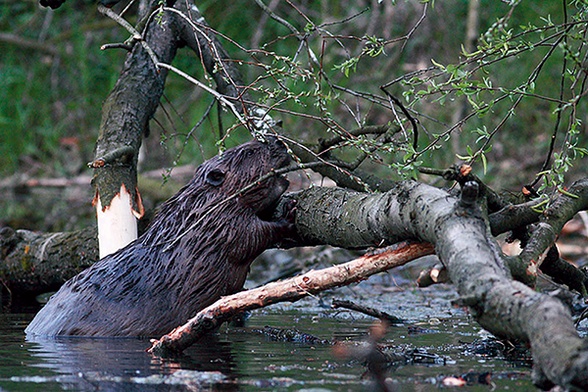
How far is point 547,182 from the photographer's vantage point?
2850 mm

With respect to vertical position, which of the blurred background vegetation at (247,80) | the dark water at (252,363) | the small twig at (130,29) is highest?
the blurred background vegetation at (247,80)

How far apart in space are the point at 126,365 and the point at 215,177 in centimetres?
125

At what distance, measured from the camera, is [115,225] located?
4.38m

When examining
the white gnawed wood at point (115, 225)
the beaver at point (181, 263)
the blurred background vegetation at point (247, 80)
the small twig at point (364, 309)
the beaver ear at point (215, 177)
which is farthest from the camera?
the blurred background vegetation at point (247, 80)

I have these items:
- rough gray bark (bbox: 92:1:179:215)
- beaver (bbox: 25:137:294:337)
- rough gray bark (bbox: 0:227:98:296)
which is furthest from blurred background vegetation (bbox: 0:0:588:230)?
beaver (bbox: 25:137:294:337)

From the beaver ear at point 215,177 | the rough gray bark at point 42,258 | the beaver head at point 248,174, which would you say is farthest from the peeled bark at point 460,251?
the rough gray bark at point 42,258

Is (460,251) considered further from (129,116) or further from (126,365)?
(129,116)

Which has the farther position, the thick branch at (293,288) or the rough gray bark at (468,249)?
the thick branch at (293,288)

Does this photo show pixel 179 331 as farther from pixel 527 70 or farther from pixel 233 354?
pixel 527 70

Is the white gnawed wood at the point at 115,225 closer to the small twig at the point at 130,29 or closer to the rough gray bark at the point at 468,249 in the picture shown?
the small twig at the point at 130,29

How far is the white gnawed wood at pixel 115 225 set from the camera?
14.3 feet

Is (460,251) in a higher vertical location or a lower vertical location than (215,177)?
lower

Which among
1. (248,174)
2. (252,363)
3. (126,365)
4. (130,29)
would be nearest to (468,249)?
(252,363)

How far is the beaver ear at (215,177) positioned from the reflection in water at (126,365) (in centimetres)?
71
